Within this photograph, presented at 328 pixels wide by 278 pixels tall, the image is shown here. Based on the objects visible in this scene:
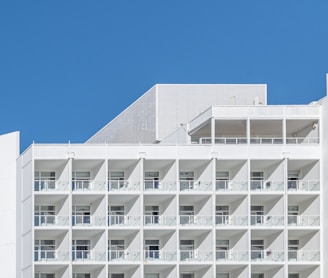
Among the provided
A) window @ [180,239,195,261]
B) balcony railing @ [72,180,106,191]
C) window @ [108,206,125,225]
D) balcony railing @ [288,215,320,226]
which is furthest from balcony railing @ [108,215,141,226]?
balcony railing @ [288,215,320,226]

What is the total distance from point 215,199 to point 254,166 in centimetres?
387

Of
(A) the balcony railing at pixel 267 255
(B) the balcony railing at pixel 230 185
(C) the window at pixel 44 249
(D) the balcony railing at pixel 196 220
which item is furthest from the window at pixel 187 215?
(C) the window at pixel 44 249

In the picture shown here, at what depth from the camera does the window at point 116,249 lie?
91.9m

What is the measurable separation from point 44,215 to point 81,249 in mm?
3746

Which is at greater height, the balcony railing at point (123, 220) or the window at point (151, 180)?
the window at point (151, 180)

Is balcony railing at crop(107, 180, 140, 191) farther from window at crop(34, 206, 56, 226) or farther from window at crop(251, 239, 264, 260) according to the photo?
window at crop(251, 239, 264, 260)

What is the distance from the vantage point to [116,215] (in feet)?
304

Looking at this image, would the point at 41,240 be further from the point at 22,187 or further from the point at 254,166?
the point at 254,166

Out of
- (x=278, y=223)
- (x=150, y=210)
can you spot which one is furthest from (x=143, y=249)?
(x=278, y=223)

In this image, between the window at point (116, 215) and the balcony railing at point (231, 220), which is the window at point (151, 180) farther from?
the balcony railing at point (231, 220)

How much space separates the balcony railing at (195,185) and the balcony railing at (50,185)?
28.2ft

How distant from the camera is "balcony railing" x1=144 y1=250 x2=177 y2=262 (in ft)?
301

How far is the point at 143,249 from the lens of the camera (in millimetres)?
92062

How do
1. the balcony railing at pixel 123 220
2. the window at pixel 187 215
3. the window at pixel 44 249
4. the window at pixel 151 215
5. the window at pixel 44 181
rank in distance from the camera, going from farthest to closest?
the window at pixel 187 215 < the window at pixel 151 215 < the balcony railing at pixel 123 220 < the window at pixel 44 181 < the window at pixel 44 249
